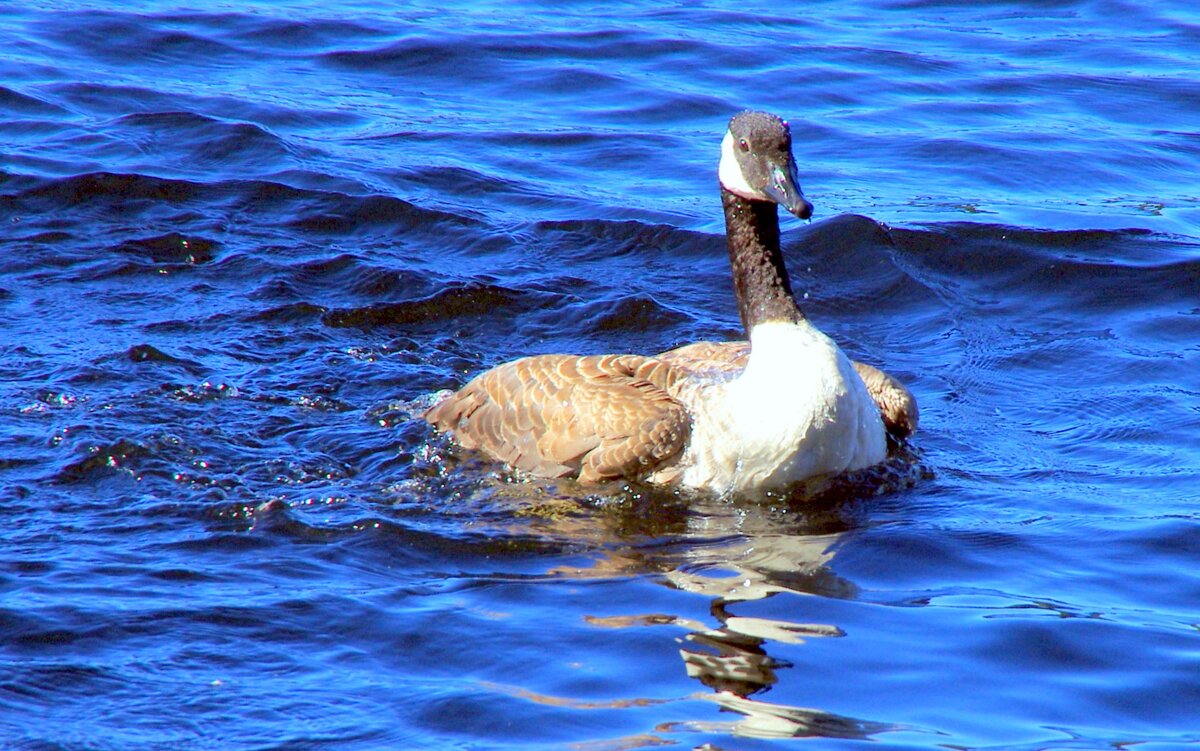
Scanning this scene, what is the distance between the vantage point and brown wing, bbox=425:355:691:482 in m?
7.75

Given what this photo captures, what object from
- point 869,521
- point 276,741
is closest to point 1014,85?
point 869,521

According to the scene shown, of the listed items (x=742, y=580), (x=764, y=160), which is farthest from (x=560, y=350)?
(x=742, y=580)

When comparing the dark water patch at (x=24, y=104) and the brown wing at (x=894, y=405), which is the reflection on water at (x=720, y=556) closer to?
the brown wing at (x=894, y=405)

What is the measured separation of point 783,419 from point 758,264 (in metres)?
0.89

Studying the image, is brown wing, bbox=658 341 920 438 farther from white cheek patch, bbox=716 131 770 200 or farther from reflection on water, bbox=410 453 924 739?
white cheek patch, bbox=716 131 770 200

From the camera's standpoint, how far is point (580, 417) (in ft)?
25.8

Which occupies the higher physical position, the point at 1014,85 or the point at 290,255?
the point at 1014,85

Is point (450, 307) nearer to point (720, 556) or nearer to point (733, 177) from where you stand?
Result: point (733, 177)

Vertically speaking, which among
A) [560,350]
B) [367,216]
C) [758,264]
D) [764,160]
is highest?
[764,160]

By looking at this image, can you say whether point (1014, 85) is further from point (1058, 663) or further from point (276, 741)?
point (276, 741)

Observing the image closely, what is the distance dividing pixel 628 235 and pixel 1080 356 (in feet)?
12.2

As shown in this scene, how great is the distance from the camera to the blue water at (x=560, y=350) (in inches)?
232

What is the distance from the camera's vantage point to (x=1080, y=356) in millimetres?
10195

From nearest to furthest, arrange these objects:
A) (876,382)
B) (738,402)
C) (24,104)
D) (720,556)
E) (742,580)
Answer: (742,580) → (720,556) → (738,402) → (876,382) → (24,104)
